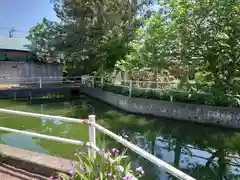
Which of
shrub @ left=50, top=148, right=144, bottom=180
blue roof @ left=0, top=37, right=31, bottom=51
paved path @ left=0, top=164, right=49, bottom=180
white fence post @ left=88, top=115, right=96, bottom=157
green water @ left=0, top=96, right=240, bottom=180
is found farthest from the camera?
blue roof @ left=0, top=37, right=31, bottom=51

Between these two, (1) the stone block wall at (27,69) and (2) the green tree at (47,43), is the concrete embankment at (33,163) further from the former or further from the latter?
(1) the stone block wall at (27,69)

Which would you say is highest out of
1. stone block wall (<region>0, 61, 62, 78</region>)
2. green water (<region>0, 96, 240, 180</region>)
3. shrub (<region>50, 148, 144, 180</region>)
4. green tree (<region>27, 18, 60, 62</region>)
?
green tree (<region>27, 18, 60, 62</region>)

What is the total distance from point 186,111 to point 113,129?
302cm

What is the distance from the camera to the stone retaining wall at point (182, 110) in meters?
7.18

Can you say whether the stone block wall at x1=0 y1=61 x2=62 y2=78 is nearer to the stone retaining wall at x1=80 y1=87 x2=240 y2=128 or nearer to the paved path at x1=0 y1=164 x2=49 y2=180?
the stone retaining wall at x1=80 y1=87 x2=240 y2=128

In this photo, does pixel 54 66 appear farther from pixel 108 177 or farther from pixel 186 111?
pixel 108 177

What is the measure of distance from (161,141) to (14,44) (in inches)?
684

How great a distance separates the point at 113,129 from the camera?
6.68m

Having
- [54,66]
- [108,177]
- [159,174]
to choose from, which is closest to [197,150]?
[159,174]

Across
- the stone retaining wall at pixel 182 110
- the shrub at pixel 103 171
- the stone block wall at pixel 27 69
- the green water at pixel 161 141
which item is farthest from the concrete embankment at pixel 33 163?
the stone block wall at pixel 27 69

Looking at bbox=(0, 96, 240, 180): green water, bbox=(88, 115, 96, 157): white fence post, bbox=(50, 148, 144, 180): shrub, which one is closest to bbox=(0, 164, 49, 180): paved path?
bbox=(88, 115, 96, 157): white fence post

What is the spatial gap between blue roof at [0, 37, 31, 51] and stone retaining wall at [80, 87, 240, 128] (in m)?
12.2

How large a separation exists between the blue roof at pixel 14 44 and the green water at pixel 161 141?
451 inches

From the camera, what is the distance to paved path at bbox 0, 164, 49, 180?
2.54m
